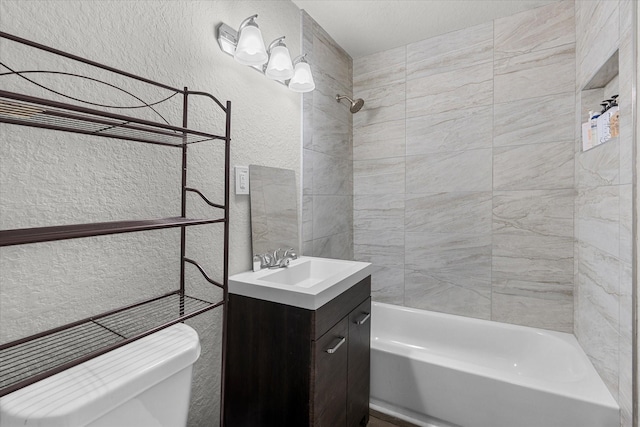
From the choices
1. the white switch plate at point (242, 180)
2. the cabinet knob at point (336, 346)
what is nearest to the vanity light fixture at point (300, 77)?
the white switch plate at point (242, 180)

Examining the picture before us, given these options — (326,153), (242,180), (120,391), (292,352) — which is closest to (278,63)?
(242,180)

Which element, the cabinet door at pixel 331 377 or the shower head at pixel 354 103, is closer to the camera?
the cabinet door at pixel 331 377

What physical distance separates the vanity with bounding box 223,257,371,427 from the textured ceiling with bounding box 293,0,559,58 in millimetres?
1591

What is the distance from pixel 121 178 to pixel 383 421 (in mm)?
1772

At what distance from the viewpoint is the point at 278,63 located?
1505 millimetres

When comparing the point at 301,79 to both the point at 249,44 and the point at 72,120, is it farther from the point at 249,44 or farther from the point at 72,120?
the point at 72,120

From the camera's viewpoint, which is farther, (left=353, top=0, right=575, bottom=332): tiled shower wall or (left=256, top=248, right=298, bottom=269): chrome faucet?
(left=353, top=0, right=575, bottom=332): tiled shower wall

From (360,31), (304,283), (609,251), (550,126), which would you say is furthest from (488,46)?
(304,283)

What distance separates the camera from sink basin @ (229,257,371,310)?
3.77 feet

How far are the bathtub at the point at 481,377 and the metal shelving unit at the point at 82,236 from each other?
48.3 inches

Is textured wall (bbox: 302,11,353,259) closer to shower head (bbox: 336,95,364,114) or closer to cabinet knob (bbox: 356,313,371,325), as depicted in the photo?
shower head (bbox: 336,95,364,114)

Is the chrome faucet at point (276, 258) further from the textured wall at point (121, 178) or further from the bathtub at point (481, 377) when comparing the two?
the bathtub at point (481, 377)

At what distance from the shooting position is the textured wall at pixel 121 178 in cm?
79

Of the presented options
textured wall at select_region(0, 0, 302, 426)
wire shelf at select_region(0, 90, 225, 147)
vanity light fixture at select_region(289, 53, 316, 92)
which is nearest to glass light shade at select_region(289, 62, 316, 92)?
vanity light fixture at select_region(289, 53, 316, 92)
